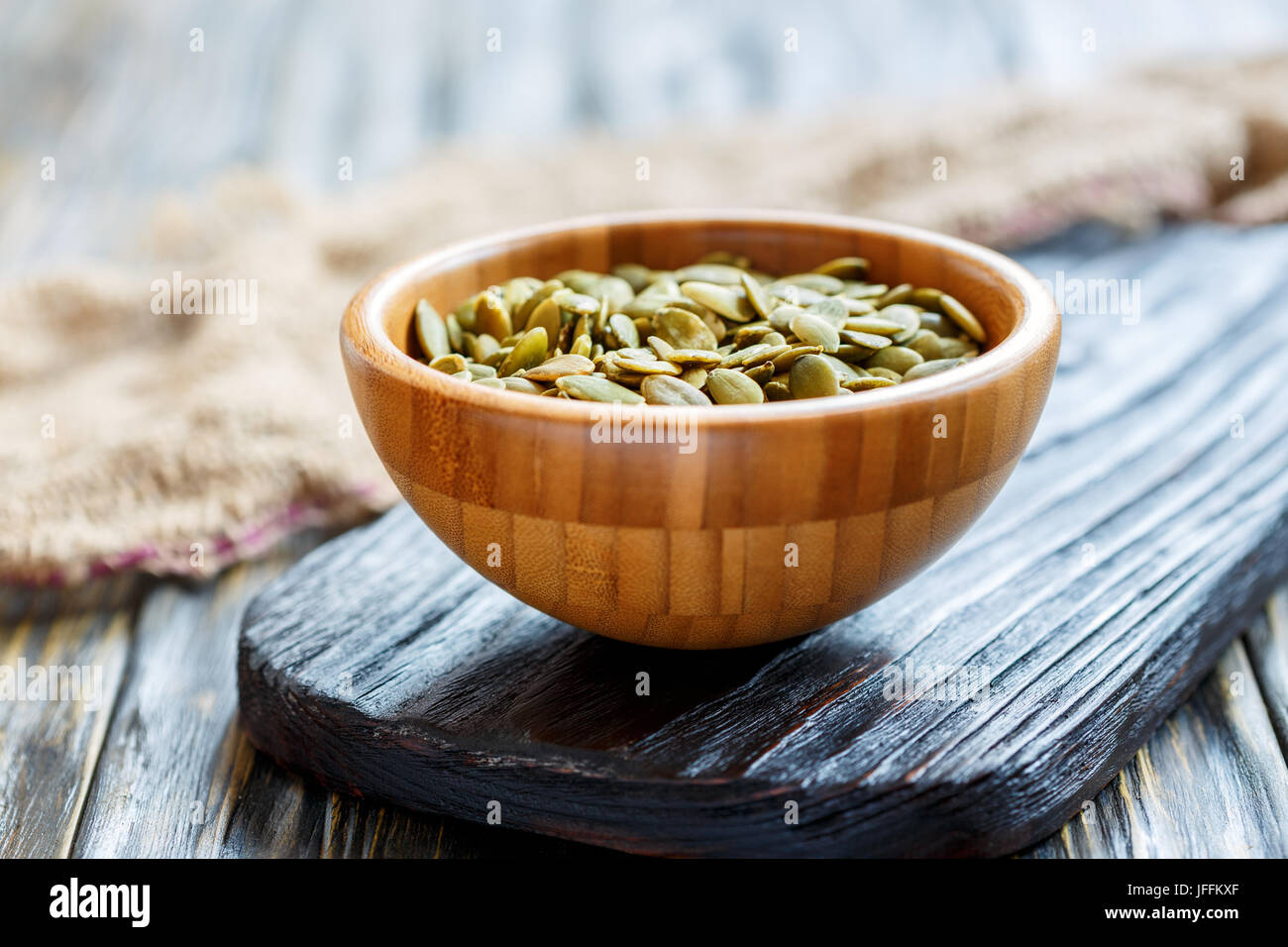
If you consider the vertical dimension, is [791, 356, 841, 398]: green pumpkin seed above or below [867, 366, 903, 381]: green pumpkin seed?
above

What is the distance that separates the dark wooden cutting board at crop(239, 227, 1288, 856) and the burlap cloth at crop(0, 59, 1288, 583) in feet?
0.74

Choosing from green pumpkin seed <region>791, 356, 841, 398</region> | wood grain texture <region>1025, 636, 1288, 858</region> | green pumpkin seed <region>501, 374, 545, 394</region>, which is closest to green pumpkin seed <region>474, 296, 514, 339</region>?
green pumpkin seed <region>501, 374, 545, 394</region>

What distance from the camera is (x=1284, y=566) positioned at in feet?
3.04

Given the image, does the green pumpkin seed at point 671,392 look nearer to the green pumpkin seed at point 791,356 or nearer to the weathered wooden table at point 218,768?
the green pumpkin seed at point 791,356

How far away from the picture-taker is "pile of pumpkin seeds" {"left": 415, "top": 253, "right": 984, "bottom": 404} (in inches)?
26.8

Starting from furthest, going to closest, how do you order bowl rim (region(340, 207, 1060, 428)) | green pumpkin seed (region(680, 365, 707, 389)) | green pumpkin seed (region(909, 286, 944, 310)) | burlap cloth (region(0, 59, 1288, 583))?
burlap cloth (region(0, 59, 1288, 583)) → green pumpkin seed (region(909, 286, 944, 310)) → green pumpkin seed (region(680, 365, 707, 389)) → bowl rim (region(340, 207, 1060, 428))

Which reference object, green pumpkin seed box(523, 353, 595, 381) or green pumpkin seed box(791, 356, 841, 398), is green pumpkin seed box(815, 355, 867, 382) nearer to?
green pumpkin seed box(791, 356, 841, 398)

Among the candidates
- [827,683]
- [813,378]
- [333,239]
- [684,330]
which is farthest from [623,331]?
[333,239]

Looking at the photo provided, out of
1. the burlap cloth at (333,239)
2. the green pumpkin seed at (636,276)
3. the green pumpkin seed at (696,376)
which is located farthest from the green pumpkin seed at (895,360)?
the burlap cloth at (333,239)

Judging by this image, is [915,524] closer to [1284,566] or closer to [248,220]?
[1284,566]

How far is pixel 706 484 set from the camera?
593 millimetres

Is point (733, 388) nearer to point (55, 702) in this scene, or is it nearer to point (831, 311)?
point (831, 311)

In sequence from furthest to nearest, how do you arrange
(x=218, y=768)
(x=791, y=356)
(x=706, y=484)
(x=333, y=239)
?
(x=333, y=239) < (x=218, y=768) < (x=791, y=356) < (x=706, y=484)

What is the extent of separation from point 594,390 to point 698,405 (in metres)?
0.06
